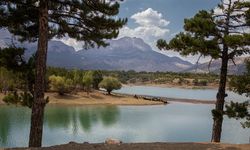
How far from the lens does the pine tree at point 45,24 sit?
59.1 feet

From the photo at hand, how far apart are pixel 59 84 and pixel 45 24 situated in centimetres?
7975

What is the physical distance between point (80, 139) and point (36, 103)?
29868 millimetres

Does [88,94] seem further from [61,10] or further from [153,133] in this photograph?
[61,10]

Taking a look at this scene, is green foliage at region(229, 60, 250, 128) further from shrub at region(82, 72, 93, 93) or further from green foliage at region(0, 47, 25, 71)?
shrub at region(82, 72, 93, 93)

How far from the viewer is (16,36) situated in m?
21.1

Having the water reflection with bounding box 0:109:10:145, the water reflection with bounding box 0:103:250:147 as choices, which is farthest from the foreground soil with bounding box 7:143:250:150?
the water reflection with bounding box 0:109:10:145

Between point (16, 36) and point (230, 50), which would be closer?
point (16, 36)

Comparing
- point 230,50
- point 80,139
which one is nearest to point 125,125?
point 80,139

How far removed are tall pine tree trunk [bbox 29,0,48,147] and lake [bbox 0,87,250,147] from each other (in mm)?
23389

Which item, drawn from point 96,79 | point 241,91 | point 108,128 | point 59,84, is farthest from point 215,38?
Result: point 96,79

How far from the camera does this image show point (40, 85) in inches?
709

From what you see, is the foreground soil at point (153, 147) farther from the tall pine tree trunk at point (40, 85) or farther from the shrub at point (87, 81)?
the shrub at point (87, 81)

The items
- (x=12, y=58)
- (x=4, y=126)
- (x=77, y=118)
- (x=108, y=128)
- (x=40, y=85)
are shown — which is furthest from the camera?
(x=77, y=118)

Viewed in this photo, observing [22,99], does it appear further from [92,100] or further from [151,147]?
[92,100]
